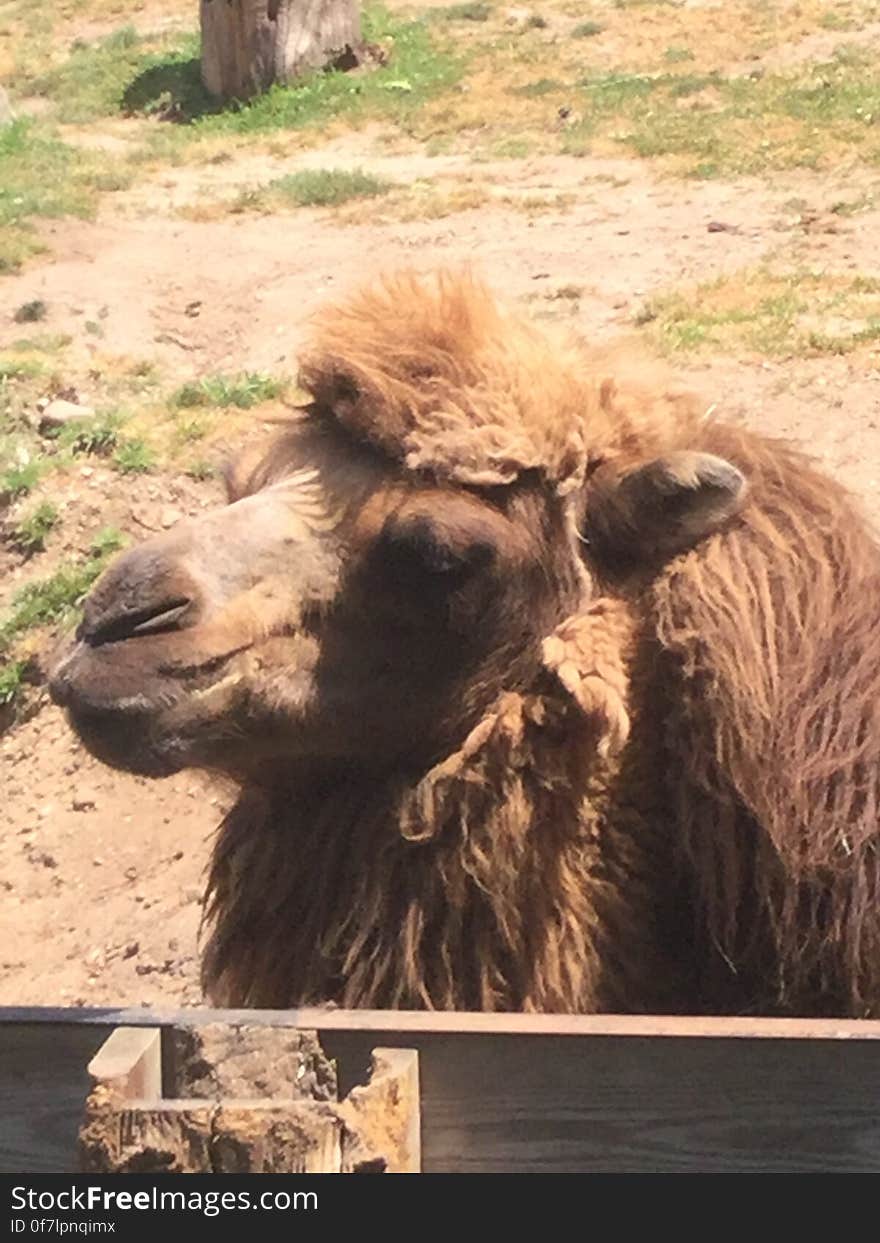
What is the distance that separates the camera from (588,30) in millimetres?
19078

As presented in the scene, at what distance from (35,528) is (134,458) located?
624mm

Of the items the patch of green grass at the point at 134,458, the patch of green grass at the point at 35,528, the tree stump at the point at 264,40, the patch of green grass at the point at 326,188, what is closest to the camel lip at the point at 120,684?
the patch of green grass at the point at 35,528

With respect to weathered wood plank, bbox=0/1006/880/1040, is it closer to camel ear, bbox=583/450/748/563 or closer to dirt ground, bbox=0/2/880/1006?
camel ear, bbox=583/450/748/563

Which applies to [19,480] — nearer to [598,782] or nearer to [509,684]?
[509,684]

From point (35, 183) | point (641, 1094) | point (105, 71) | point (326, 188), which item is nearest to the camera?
point (641, 1094)

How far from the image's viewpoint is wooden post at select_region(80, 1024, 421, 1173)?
1.96 meters

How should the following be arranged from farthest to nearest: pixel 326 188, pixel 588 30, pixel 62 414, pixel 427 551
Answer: pixel 588 30 < pixel 326 188 < pixel 62 414 < pixel 427 551

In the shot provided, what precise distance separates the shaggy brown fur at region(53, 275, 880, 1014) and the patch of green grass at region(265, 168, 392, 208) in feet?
35.8

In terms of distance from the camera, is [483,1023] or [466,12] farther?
[466,12]

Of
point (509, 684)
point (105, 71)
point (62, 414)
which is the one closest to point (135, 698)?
point (509, 684)

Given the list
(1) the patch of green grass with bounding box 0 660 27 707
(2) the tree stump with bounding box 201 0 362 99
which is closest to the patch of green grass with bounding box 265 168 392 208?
(2) the tree stump with bounding box 201 0 362 99

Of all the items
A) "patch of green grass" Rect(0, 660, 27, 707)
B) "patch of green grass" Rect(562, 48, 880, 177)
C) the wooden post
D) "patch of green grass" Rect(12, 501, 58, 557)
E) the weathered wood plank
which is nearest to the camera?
the wooden post

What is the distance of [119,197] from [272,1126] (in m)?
13.4

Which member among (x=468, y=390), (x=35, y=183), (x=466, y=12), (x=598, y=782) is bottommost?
(x=466, y=12)
